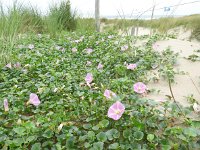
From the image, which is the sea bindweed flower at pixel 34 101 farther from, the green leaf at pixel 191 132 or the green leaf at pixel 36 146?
the green leaf at pixel 191 132

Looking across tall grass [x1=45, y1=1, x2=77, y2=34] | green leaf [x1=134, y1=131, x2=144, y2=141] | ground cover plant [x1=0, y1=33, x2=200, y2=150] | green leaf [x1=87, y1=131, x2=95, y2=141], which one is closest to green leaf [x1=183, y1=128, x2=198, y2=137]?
ground cover plant [x1=0, y1=33, x2=200, y2=150]

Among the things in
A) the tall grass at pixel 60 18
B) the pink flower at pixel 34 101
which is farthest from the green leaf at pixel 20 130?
the tall grass at pixel 60 18

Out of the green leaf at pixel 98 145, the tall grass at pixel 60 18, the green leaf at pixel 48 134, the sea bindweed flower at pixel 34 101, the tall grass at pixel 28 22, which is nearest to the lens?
the green leaf at pixel 98 145

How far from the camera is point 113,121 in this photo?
1605 millimetres

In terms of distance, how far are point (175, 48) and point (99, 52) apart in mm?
983

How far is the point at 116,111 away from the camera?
5.14 ft

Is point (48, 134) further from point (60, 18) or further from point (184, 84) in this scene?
point (60, 18)

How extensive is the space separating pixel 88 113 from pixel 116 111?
256 millimetres

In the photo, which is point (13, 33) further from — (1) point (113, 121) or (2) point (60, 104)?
(1) point (113, 121)

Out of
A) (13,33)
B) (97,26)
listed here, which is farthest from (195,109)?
(97,26)

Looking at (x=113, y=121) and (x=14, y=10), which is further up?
(x=14, y=10)

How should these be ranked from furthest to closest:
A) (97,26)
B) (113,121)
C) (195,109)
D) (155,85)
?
1. (97,26)
2. (155,85)
3. (195,109)
4. (113,121)

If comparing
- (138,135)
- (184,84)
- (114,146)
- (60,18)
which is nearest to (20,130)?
(114,146)

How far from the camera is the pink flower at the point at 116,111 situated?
5.05 ft
